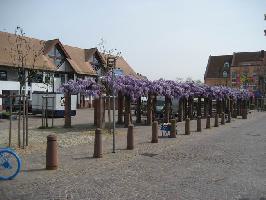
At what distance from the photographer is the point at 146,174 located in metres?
9.89

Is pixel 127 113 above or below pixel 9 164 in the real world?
above

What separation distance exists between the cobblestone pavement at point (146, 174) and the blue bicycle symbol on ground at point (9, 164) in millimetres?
239

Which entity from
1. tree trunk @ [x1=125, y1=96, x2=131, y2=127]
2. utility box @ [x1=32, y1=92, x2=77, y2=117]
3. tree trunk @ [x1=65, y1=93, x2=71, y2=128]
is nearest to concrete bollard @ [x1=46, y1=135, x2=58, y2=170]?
tree trunk @ [x1=65, y1=93, x2=71, y2=128]

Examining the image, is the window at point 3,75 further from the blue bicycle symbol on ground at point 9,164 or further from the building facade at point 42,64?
the blue bicycle symbol on ground at point 9,164

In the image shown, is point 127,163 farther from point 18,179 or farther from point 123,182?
point 18,179

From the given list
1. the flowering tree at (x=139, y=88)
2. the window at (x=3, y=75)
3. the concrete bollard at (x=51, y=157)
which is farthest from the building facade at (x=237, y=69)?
the concrete bollard at (x=51, y=157)

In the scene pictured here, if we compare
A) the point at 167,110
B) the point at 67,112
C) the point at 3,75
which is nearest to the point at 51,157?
the point at 67,112

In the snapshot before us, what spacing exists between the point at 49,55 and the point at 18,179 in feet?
139

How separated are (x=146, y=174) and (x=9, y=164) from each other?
3325 millimetres

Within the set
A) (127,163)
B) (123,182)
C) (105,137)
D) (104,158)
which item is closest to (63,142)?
(105,137)

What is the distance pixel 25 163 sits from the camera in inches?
439

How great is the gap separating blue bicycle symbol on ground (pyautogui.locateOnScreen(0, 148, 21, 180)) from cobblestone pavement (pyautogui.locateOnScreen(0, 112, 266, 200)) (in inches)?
9.4

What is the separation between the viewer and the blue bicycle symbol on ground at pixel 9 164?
9070 millimetres

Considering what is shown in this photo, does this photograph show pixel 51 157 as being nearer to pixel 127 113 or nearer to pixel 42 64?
pixel 127 113
